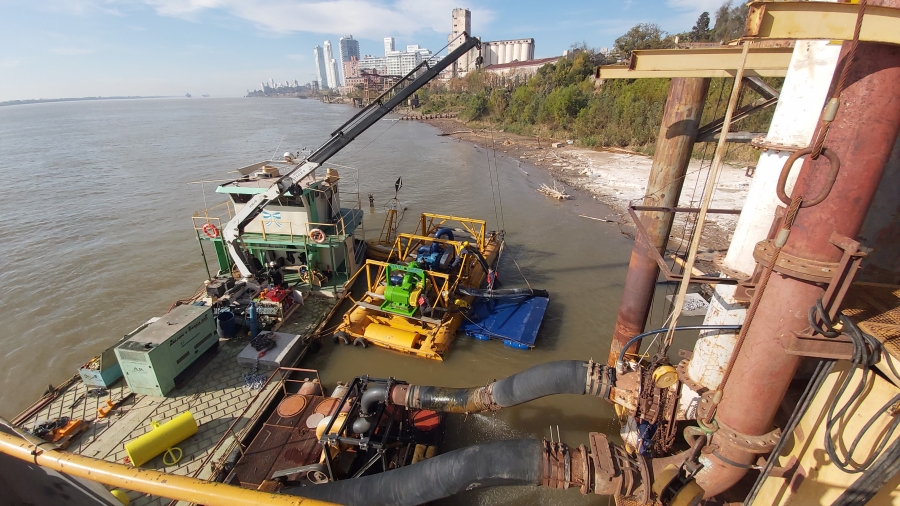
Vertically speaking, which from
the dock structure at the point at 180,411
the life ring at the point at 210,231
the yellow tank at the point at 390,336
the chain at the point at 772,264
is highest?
the chain at the point at 772,264

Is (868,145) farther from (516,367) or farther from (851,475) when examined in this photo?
(516,367)

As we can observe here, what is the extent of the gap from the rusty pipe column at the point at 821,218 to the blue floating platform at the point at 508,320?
27.4ft

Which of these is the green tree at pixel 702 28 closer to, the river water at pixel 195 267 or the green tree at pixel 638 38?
the green tree at pixel 638 38

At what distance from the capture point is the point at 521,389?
19.0 ft

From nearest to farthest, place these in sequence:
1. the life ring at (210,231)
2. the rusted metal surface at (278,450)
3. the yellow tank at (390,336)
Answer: the rusted metal surface at (278,450) → the yellow tank at (390,336) → the life ring at (210,231)

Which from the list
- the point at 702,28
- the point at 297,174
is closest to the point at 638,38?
the point at 702,28

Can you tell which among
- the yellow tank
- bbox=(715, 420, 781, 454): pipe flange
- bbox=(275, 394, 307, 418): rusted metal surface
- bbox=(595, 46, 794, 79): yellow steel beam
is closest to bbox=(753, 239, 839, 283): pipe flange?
bbox=(715, 420, 781, 454): pipe flange

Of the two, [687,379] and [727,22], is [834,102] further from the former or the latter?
[727,22]

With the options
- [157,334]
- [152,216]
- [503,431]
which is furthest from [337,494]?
[152,216]

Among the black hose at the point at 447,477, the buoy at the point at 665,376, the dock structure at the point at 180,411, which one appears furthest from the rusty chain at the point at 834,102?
the dock structure at the point at 180,411

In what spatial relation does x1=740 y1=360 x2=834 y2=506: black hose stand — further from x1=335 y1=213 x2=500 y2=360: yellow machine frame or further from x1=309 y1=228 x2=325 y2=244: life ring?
x1=309 y1=228 x2=325 y2=244: life ring

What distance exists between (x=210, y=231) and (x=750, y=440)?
15375mm

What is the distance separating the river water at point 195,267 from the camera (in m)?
10.9

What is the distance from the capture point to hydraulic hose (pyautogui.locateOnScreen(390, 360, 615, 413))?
521 cm
